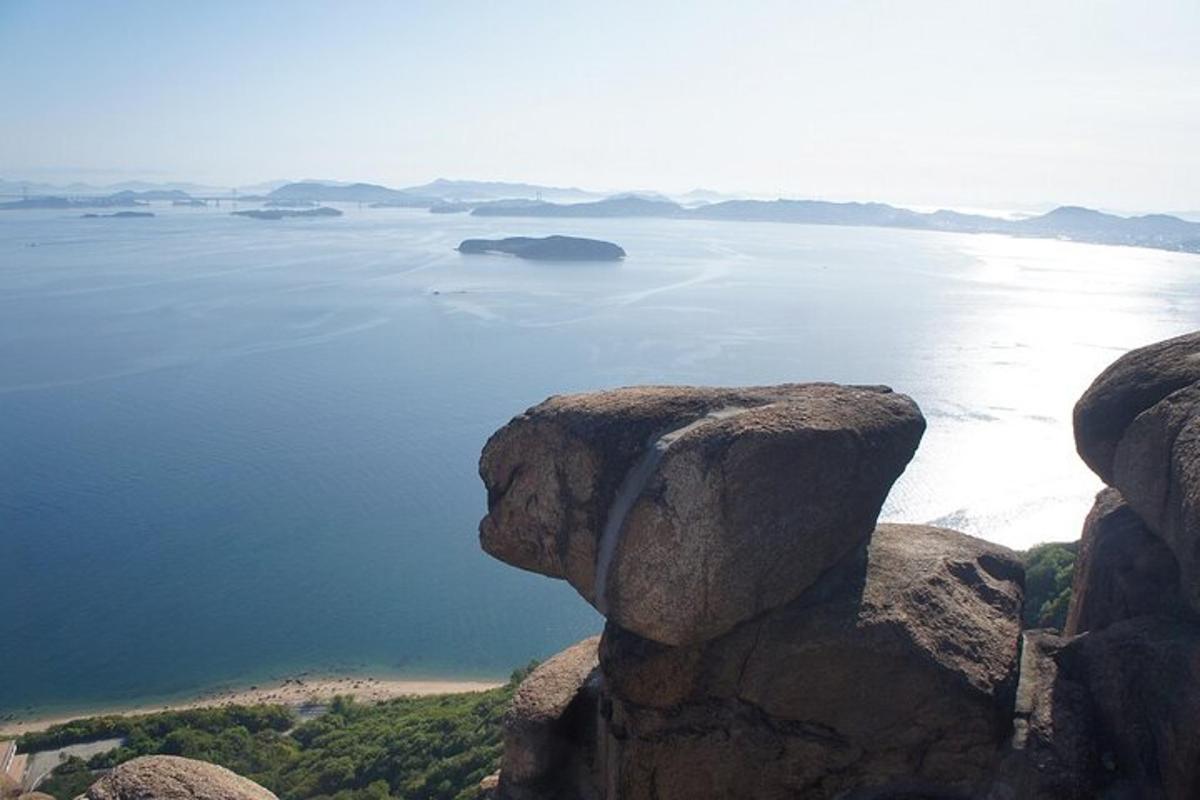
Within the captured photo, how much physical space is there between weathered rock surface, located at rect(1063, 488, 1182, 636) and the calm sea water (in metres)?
31.6

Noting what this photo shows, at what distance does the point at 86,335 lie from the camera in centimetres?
9400

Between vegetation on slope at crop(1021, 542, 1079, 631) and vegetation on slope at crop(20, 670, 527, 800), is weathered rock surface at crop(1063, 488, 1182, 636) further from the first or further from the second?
vegetation on slope at crop(20, 670, 527, 800)

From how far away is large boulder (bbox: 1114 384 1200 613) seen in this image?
6883mm

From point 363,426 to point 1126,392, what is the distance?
6093cm

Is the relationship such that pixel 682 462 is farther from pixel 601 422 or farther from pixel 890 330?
pixel 890 330

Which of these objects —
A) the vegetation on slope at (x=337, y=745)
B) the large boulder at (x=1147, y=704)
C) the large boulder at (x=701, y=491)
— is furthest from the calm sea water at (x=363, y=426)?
the large boulder at (x=1147, y=704)

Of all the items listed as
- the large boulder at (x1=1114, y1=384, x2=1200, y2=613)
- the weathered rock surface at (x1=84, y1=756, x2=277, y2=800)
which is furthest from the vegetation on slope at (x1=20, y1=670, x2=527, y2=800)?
the large boulder at (x1=1114, y1=384, x2=1200, y2=613)

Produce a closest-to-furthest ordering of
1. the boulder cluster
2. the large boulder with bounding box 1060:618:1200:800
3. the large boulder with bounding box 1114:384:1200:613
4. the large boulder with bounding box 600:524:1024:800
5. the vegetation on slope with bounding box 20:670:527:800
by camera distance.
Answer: the large boulder with bounding box 1060:618:1200:800
the large boulder with bounding box 1114:384:1200:613
the boulder cluster
the large boulder with bounding box 600:524:1024:800
the vegetation on slope with bounding box 20:670:527:800

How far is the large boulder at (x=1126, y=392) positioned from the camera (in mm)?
8366

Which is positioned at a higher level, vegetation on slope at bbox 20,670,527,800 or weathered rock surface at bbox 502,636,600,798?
weathered rock surface at bbox 502,636,600,798

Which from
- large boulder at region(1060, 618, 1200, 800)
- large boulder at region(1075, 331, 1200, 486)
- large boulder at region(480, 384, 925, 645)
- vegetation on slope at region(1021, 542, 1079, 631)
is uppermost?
large boulder at region(1075, 331, 1200, 486)

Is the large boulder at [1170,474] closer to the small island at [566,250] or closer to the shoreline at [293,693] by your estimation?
the shoreline at [293,693]

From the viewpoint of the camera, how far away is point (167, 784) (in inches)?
246

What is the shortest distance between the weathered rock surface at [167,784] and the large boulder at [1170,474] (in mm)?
6881
